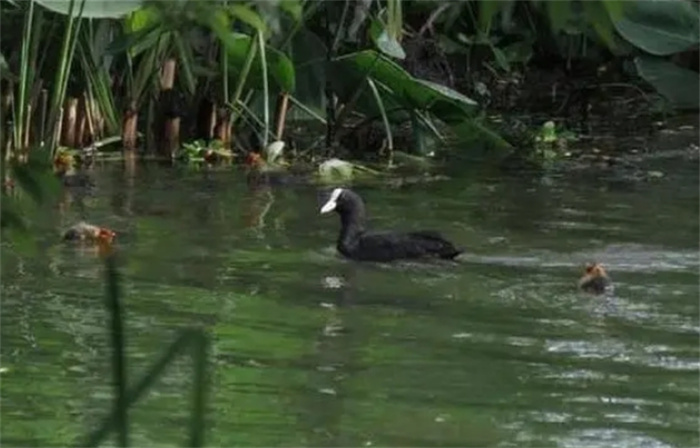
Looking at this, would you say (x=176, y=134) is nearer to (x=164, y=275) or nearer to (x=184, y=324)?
(x=164, y=275)

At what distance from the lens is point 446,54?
17859 mm

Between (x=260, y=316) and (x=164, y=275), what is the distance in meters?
1.09

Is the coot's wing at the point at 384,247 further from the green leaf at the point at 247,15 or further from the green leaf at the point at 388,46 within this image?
the green leaf at the point at 247,15

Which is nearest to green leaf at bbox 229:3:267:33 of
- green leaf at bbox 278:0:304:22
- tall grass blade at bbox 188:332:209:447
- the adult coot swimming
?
green leaf at bbox 278:0:304:22

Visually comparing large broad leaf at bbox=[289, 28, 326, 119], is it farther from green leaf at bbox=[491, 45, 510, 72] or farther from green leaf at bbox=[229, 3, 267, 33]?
green leaf at bbox=[229, 3, 267, 33]

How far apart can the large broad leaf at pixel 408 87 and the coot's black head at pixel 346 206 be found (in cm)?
260

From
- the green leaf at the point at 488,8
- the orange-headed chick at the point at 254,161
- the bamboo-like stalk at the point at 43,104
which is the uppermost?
the green leaf at the point at 488,8

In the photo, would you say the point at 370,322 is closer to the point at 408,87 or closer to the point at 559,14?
the point at 408,87

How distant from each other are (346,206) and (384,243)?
2.63ft

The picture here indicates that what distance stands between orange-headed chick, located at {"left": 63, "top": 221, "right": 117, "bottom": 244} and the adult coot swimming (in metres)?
1.26

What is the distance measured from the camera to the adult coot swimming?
10.5m

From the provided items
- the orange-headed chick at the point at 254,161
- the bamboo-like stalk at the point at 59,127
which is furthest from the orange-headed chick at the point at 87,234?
the orange-headed chick at the point at 254,161

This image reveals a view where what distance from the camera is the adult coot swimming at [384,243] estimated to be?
10.5 meters

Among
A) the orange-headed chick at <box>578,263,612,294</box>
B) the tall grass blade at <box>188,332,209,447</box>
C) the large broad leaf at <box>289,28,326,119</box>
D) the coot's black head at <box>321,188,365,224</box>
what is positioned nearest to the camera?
the tall grass blade at <box>188,332,209,447</box>
